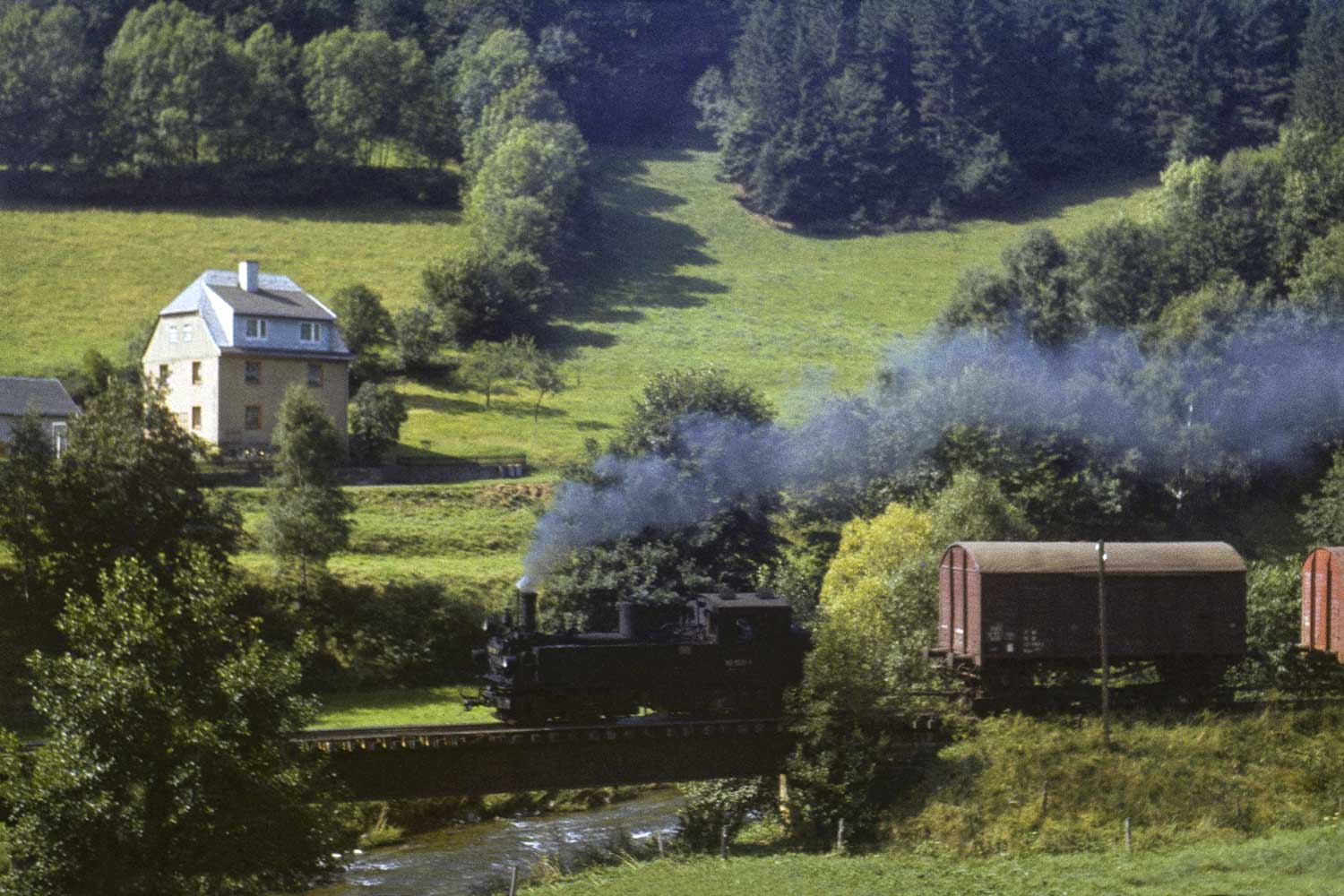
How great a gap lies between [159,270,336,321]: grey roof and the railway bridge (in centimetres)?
4224

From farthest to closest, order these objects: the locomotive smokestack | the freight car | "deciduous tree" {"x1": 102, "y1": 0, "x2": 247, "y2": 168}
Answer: "deciduous tree" {"x1": 102, "y1": 0, "x2": 247, "y2": 168}
the locomotive smokestack
the freight car

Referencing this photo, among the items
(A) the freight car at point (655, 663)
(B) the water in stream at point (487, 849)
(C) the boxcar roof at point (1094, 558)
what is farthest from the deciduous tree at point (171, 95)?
(C) the boxcar roof at point (1094, 558)

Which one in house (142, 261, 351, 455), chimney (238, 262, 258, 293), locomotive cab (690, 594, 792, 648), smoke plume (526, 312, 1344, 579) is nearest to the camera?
locomotive cab (690, 594, 792, 648)

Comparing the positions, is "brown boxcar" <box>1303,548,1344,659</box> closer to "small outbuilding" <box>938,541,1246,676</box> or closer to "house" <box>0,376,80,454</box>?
"small outbuilding" <box>938,541,1246,676</box>

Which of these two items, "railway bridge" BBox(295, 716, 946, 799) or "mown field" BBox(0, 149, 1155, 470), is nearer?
"railway bridge" BBox(295, 716, 946, 799)

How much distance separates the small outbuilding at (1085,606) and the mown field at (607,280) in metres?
32.7

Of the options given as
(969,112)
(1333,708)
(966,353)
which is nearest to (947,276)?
(969,112)

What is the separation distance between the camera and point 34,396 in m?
66.4

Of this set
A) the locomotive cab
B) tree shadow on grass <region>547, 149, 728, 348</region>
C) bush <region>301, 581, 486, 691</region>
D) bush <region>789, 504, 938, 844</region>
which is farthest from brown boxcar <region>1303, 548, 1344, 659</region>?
tree shadow on grass <region>547, 149, 728, 348</region>

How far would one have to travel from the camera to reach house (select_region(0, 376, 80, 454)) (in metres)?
64.6

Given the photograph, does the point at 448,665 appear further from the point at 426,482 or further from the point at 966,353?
the point at 966,353

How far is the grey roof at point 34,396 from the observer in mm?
65000

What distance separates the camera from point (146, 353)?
7775 centimetres

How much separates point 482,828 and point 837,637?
10949 mm
